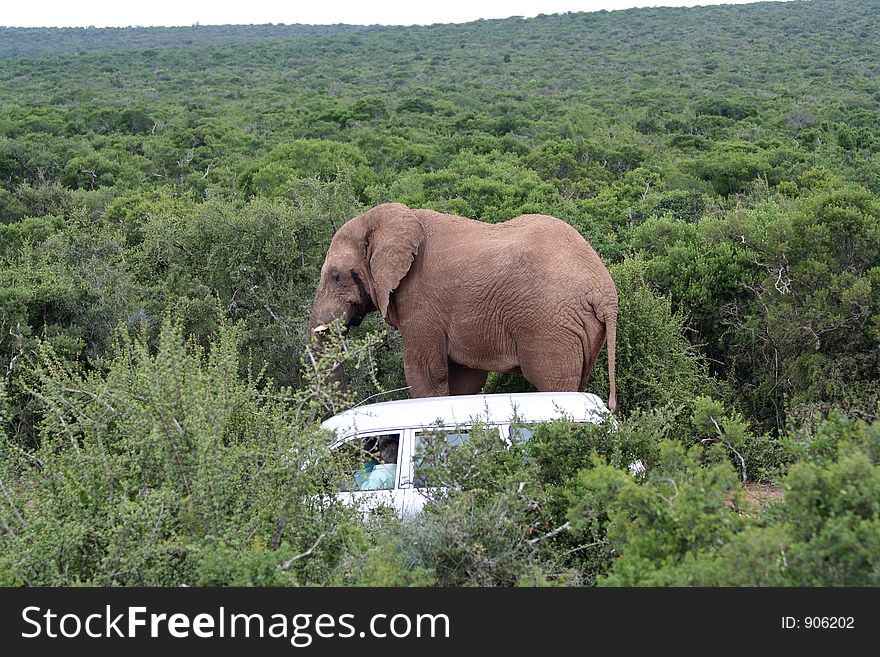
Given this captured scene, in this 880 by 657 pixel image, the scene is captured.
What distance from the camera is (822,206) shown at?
31.7 feet

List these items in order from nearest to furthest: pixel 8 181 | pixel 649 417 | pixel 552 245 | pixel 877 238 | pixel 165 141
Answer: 1. pixel 649 417
2. pixel 552 245
3. pixel 877 238
4. pixel 8 181
5. pixel 165 141

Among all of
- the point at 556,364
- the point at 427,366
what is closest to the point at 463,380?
the point at 427,366

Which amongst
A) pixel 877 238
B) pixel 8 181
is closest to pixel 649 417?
pixel 877 238

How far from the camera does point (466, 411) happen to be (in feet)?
22.0

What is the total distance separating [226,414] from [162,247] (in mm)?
6786

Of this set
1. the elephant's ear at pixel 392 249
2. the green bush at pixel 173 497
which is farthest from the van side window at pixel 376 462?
the elephant's ear at pixel 392 249

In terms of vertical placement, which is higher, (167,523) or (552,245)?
(552,245)

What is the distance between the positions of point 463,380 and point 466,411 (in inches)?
69.4

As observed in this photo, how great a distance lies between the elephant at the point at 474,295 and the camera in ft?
24.0

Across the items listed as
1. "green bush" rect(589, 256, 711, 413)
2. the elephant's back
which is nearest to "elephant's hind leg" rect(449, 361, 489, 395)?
"green bush" rect(589, 256, 711, 413)
